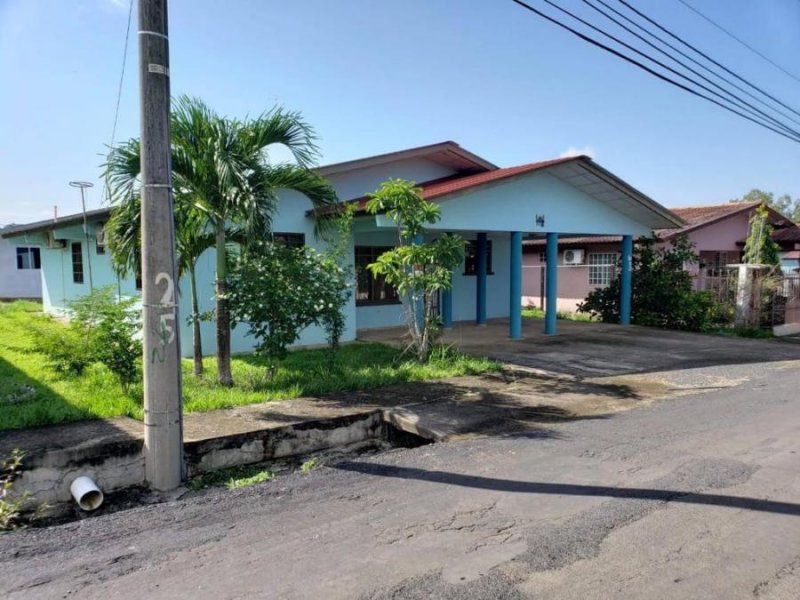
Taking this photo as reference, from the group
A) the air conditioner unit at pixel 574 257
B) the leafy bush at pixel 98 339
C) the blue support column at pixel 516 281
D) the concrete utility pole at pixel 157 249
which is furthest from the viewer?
the air conditioner unit at pixel 574 257

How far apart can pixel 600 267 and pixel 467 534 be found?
18629mm

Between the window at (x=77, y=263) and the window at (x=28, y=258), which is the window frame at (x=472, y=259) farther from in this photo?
the window at (x=28, y=258)

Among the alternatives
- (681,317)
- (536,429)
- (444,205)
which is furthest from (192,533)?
(681,317)

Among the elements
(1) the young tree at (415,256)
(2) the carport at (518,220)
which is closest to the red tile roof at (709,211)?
(2) the carport at (518,220)

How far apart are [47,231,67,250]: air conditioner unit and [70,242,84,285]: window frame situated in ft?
2.02

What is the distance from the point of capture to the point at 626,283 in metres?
16.6

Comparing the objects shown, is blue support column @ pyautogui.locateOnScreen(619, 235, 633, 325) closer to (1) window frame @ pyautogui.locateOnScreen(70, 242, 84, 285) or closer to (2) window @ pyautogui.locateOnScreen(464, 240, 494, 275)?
(2) window @ pyautogui.locateOnScreen(464, 240, 494, 275)

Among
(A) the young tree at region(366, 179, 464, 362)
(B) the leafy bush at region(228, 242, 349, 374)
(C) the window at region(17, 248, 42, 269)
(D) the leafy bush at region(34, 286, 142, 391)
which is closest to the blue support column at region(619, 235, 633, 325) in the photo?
(A) the young tree at region(366, 179, 464, 362)

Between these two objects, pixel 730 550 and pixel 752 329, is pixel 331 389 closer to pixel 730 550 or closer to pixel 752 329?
pixel 730 550

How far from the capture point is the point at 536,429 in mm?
6543

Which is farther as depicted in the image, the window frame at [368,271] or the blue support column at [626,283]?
the blue support column at [626,283]

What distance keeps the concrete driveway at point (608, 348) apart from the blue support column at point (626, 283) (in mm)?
588

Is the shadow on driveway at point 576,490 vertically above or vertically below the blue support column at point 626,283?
below

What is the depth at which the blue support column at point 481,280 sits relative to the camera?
16.4m
